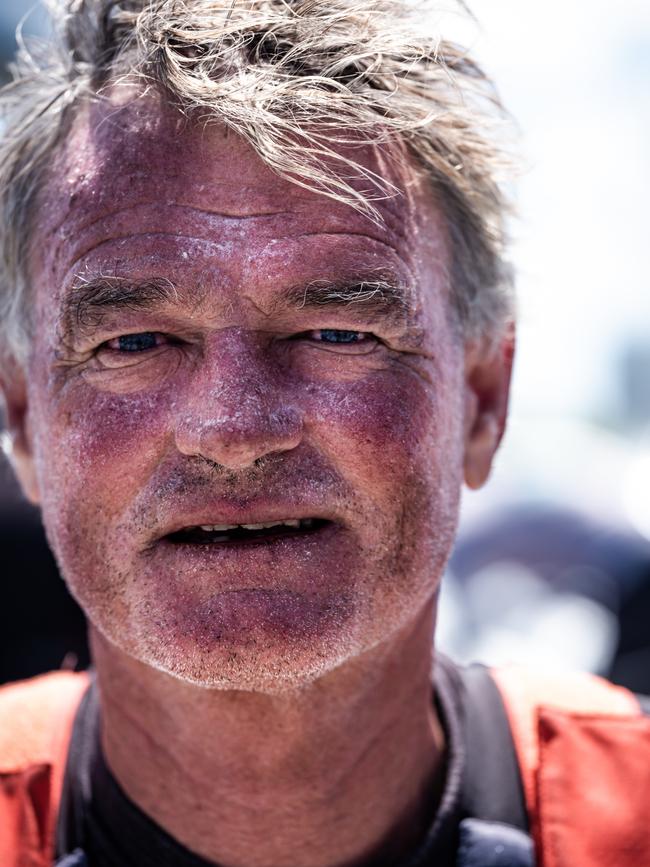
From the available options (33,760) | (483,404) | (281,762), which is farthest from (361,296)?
(33,760)

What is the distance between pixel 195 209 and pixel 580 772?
51.6 inches

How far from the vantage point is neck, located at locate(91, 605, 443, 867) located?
183cm

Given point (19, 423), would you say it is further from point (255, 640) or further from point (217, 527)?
point (255, 640)

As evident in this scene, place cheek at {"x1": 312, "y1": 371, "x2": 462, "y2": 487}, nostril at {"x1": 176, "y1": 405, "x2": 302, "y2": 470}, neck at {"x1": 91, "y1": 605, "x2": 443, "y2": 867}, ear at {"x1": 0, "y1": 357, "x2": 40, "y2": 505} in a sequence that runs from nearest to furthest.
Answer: nostril at {"x1": 176, "y1": 405, "x2": 302, "y2": 470}, cheek at {"x1": 312, "y1": 371, "x2": 462, "y2": 487}, neck at {"x1": 91, "y1": 605, "x2": 443, "y2": 867}, ear at {"x1": 0, "y1": 357, "x2": 40, "y2": 505}

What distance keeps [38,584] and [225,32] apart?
229 cm

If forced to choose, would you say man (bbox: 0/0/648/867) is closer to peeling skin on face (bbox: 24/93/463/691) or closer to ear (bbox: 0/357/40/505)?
peeling skin on face (bbox: 24/93/463/691)

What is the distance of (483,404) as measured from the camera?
2264mm

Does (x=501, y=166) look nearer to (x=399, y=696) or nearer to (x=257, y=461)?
(x=257, y=461)

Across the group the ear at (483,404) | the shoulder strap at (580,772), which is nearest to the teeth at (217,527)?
the ear at (483,404)

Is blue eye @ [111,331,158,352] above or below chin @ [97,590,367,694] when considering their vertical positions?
above

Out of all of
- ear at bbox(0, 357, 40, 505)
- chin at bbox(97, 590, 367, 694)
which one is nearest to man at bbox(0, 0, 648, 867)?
chin at bbox(97, 590, 367, 694)

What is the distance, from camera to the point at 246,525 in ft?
5.46

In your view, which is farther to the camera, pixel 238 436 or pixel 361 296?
pixel 361 296

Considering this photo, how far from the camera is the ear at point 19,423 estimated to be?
217 cm
